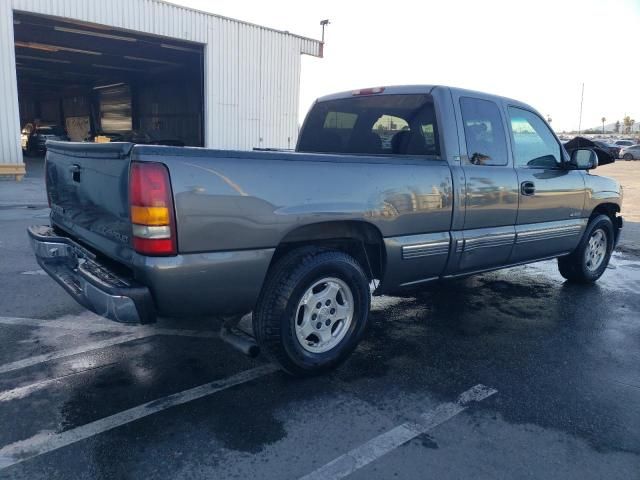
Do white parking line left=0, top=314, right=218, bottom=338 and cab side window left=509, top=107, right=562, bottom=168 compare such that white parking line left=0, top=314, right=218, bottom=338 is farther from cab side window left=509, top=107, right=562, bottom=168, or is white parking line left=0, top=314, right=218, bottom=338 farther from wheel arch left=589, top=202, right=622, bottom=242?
wheel arch left=589, top=202, right=622, bottom=242

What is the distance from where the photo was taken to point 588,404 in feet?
10.6

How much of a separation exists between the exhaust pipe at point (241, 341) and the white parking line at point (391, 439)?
2.79ft

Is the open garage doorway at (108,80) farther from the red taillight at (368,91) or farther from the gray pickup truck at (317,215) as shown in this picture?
the gray pickup truck at (317,215)

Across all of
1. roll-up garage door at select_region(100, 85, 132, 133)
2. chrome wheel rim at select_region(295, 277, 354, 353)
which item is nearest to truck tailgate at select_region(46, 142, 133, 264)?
chrome wheel rim at select_region(295, 277, 354, 353)

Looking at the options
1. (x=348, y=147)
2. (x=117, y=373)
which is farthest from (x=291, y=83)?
(x=117, y=373)

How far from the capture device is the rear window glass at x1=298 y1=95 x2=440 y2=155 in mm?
4246

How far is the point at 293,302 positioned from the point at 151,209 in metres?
1.02

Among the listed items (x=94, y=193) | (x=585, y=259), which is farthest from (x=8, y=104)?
(x=585, y=259)

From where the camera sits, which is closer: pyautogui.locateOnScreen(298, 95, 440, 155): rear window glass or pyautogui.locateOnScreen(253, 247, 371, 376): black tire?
pyautogui.locateOnScreen(253, 247, 371, 376): black tire

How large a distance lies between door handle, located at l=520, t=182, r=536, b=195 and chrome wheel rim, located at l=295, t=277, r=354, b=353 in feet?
6.66

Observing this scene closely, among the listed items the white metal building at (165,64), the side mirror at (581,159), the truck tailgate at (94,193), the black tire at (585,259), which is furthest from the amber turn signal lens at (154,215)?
the white metal building at (165,64)

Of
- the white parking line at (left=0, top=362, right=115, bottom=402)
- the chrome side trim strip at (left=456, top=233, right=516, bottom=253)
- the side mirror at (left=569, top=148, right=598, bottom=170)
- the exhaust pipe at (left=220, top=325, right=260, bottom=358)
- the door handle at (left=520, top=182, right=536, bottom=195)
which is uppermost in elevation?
the side mirror at (left=569, top=148, right=598, bottom=170)

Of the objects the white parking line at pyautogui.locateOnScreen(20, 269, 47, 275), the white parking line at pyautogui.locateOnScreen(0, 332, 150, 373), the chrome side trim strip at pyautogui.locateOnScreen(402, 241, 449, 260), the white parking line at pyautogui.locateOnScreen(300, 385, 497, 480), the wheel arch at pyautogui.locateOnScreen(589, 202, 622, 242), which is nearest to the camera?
the white parking line at pyautogui.locateOnScreen(300, 385, 497, 480)

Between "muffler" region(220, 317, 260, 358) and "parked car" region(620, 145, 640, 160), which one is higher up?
"parked car" region(620, 145, 640, 160)
